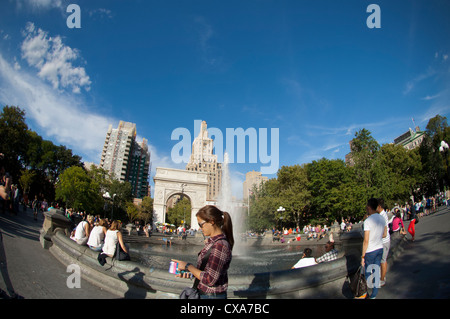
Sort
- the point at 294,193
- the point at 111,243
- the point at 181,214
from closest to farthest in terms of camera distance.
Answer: the point at 111,243 < the point at 294,193 < the point at 181,214

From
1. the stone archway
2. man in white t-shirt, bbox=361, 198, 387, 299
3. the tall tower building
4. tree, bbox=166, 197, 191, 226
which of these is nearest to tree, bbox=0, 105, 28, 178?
the stone archway

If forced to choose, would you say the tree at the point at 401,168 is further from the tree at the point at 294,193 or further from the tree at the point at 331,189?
the tree at the point at 294,193

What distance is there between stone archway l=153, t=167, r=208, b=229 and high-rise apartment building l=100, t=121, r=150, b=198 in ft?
162

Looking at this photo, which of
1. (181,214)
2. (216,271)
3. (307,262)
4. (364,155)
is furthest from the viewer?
(181,214)

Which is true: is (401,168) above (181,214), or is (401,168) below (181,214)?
→ above

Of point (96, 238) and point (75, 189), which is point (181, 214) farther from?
point (96, 238)

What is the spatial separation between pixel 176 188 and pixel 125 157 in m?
56.6

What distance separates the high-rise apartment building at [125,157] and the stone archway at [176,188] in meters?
49.4

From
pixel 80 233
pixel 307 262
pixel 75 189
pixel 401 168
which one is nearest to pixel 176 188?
pixel 75 189

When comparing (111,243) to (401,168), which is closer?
(111,243)

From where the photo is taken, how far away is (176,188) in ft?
128

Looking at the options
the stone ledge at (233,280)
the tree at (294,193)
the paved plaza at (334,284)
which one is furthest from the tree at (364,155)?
the stone ledge at (233,280)

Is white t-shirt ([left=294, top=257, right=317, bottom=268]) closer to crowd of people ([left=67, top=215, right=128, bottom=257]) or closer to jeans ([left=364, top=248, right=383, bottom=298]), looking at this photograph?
jeans ([left=364, top=248, right=383, bottom=298])

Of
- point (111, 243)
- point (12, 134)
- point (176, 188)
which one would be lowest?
point (111, 243)
